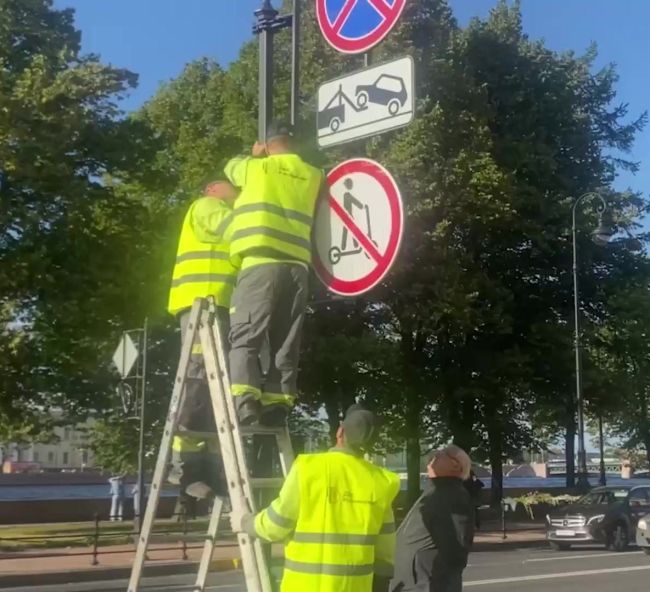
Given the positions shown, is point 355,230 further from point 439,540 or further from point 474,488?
point 474,488

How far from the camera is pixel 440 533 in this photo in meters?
6.52

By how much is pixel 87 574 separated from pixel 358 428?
611 inches

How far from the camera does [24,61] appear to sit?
2728 cm

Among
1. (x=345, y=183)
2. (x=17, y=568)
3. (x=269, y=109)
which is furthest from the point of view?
(x=17, y=568)

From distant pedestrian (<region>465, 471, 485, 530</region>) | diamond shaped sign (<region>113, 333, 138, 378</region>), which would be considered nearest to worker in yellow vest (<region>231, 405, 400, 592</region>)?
distant pedestrian (<region>465, 471, 485, 530</region>)

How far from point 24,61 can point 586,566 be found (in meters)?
→ 17.3

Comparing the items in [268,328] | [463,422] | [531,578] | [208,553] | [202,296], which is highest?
[463,422]

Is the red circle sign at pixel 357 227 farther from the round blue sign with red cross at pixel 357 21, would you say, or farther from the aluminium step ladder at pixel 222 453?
the round blue sign with red cross at pixel 357 21

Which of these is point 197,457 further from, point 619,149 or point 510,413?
point 619,149

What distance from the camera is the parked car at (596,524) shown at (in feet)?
88.3

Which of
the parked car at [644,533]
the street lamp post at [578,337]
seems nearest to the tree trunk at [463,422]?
the street lamp post at [578,337]

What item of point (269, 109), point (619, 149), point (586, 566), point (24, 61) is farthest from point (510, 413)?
point (269, 109)

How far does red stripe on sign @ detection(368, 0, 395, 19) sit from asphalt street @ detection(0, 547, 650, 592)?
9.59m

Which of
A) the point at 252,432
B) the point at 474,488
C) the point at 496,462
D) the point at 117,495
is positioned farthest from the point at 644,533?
the point at 252,432
